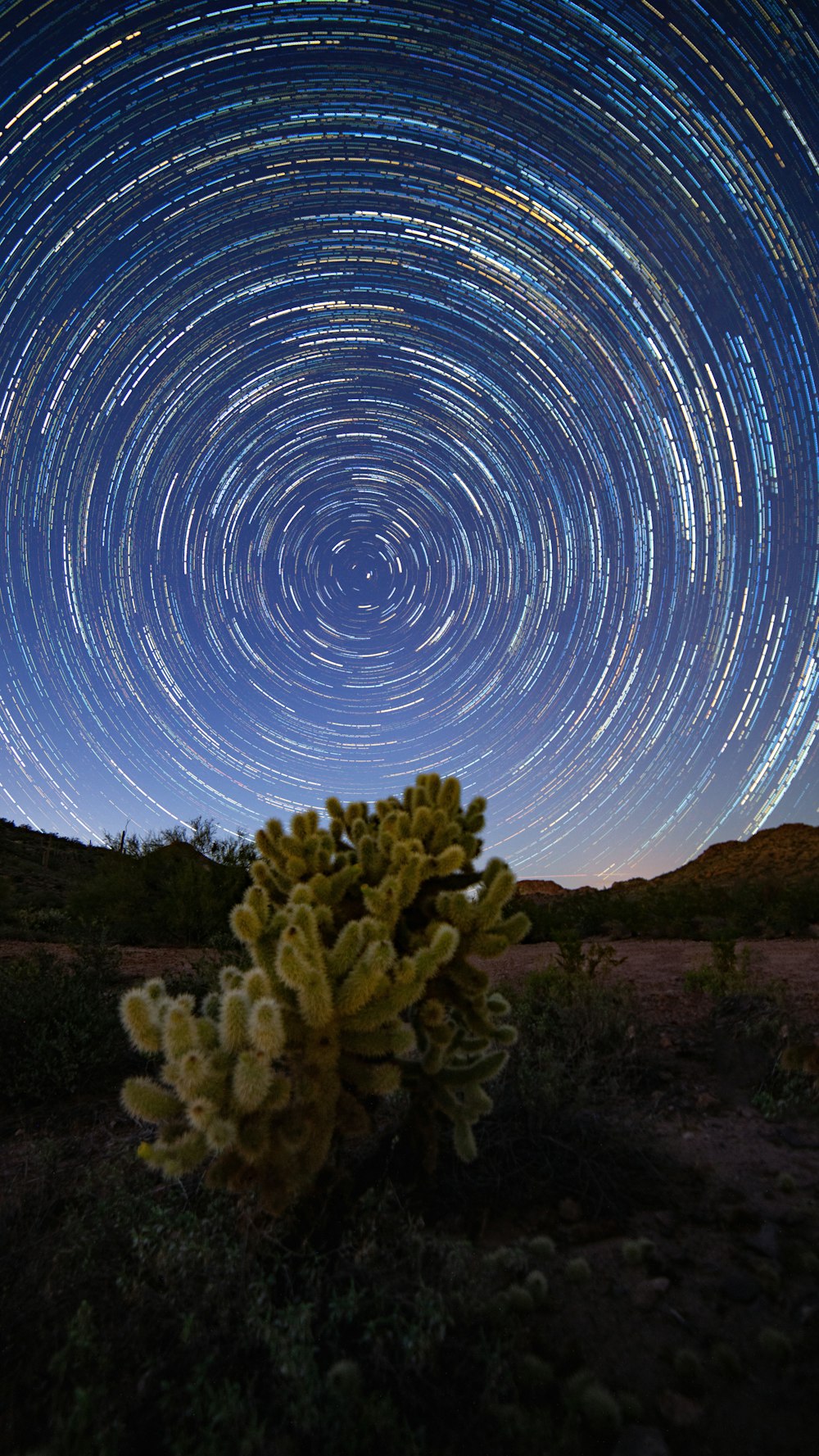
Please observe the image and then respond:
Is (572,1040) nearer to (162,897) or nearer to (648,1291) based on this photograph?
(648,1291)

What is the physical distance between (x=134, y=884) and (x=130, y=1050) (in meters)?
11.5

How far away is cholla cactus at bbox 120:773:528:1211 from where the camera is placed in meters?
3.12

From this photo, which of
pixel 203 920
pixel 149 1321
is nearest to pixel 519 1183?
pixel 149 1321

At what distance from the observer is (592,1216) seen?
3.65 metres

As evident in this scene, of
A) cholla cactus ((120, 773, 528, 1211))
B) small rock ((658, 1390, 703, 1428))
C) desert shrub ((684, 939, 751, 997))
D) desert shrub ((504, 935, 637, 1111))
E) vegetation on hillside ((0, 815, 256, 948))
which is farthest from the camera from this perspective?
vegetation on hillside ((0, 815, 256, 948))

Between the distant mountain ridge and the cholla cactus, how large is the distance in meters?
27.0

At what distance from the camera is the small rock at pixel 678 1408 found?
244cm

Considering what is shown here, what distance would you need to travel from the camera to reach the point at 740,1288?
3.06m

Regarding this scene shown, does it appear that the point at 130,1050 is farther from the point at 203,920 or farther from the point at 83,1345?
the point at 203,920

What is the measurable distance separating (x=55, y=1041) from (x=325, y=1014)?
12.4ft

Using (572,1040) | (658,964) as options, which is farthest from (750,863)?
(572,1040)

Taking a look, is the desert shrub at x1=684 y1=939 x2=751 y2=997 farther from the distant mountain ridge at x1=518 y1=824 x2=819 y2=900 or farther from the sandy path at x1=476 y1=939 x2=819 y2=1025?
the distant mountain ridge at x1=518 y1=824 x2=819 y2=900

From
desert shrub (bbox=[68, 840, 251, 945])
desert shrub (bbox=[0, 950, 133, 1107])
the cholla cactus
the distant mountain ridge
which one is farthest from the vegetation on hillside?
the distant mountain ridge

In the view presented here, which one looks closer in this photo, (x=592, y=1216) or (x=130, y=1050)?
(x=592, y=1216)
